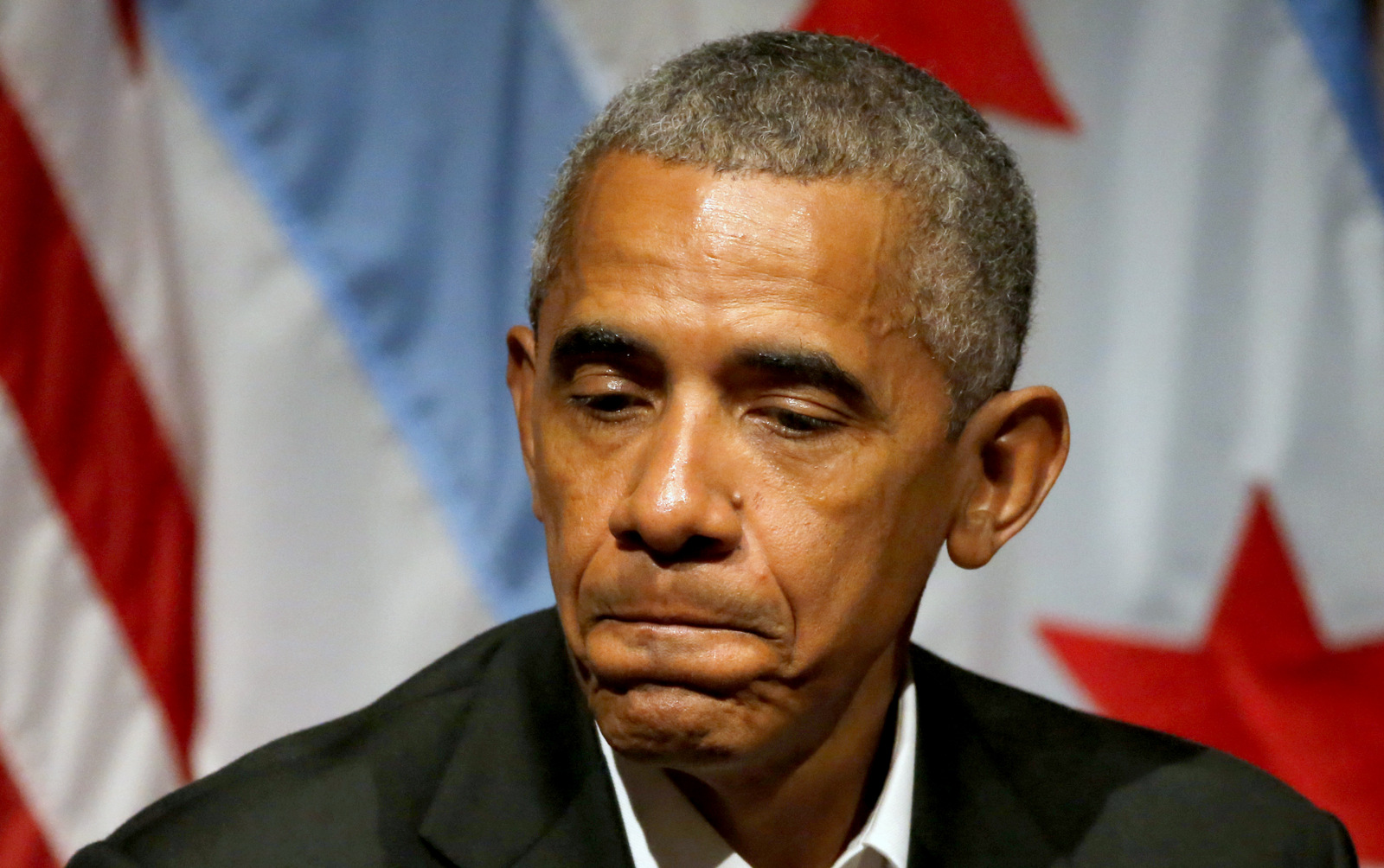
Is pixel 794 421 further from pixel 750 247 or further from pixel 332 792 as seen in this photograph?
pixel 332 792

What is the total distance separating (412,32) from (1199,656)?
1940 mm

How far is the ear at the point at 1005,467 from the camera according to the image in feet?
4.91

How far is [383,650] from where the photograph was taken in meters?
2.65

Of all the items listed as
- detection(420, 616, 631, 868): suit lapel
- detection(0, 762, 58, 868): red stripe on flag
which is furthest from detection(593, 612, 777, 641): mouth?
detection(0, 762, 58, 868): red stripe on flag

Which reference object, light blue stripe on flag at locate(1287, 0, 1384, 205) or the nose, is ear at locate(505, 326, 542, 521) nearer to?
the nose

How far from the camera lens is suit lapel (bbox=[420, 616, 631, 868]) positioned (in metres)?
1.43

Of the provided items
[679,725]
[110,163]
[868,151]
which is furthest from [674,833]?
[110,163]

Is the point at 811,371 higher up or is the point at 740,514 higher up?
the point at 811,371

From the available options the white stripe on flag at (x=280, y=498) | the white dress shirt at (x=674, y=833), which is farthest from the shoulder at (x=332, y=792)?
the white stripe on flag at (x=280, y=498)

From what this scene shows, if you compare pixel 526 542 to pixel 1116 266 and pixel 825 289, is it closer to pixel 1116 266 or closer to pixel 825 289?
pixel 1116 266

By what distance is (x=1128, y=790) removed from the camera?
173cm

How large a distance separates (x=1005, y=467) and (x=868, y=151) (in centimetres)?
38

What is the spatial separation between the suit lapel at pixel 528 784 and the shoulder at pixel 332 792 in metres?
0.02

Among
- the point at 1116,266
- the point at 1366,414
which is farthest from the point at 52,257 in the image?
the point at 1366,414
